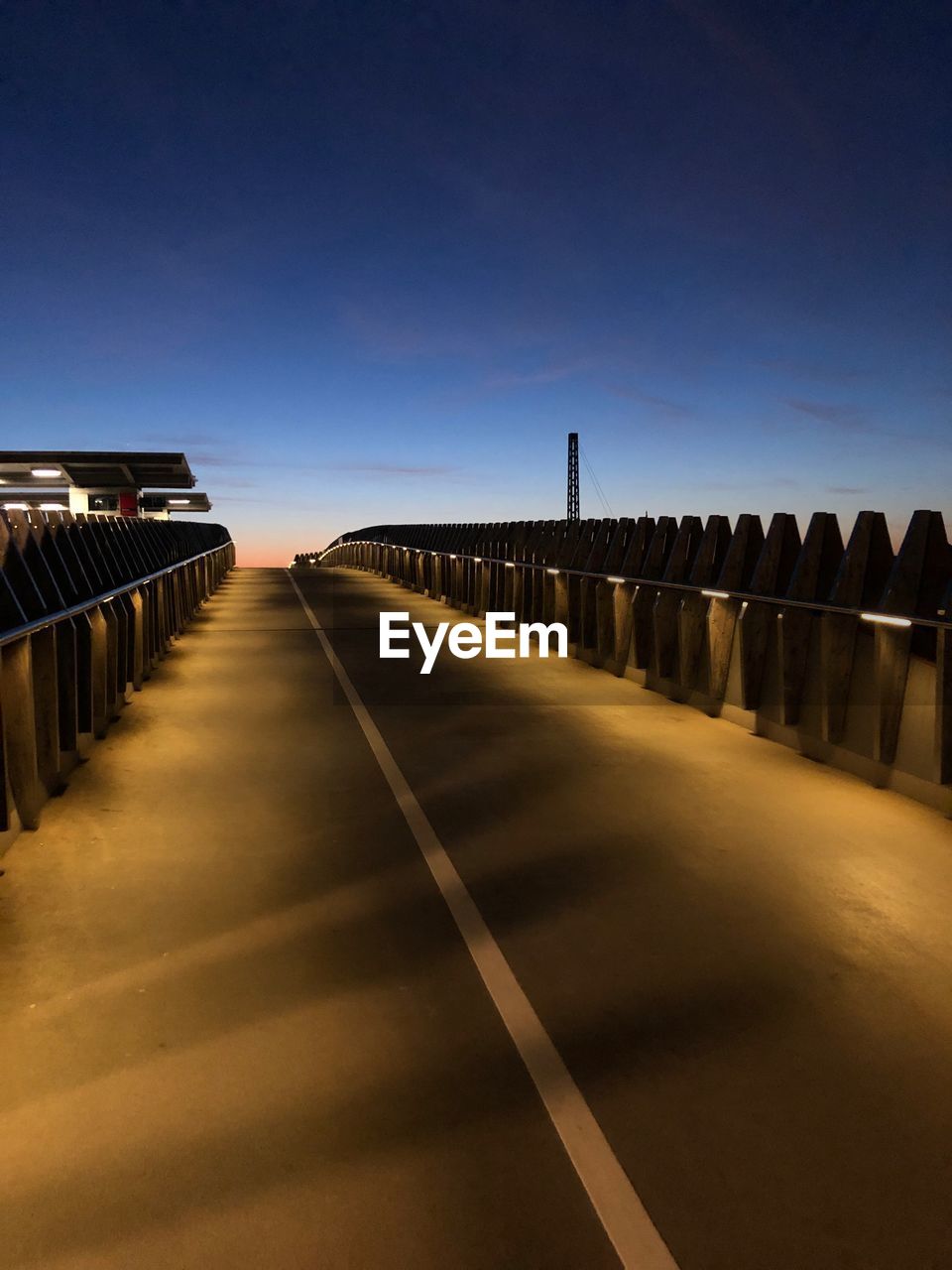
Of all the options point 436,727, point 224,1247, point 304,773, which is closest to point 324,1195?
point 224,1247

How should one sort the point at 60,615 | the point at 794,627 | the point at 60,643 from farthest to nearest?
the point at 794,627, the point at 60,643, the point at 60,615

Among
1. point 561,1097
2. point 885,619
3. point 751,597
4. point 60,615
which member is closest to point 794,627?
point 751,597

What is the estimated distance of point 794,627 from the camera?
823 centimetres

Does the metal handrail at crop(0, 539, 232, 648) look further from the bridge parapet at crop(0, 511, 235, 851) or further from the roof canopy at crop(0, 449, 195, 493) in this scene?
the roof canopy at crop(0, 449, 195, 493)

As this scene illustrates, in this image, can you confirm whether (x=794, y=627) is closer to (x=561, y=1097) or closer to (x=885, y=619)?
(x=885, y=619)

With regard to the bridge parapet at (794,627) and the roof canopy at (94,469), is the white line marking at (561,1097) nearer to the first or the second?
the bridge parapet at (794,627)

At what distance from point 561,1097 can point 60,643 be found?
5131 mm

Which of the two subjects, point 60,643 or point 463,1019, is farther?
point 60,643

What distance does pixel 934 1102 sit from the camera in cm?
314

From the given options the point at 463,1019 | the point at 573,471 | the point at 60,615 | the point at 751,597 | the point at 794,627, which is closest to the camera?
the point at 463,1019

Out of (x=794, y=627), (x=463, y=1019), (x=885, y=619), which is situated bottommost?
(x=463, y=1019)

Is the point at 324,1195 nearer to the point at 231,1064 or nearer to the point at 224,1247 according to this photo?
the point at 224,1247

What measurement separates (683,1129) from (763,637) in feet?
20.9

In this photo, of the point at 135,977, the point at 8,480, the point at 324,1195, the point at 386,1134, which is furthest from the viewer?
the point at 8,480
